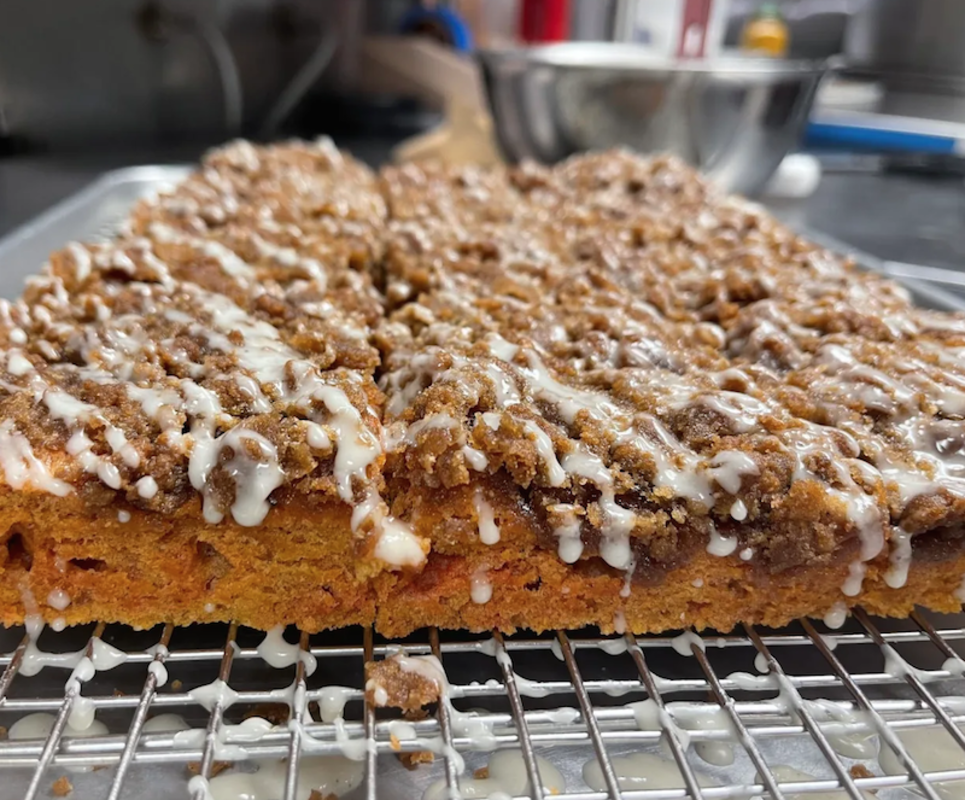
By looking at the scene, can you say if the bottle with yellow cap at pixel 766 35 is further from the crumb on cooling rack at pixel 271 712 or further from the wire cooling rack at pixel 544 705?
the crumb on cooling rack at pixel 271 712

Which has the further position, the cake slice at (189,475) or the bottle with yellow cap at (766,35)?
the bottle with yellow cap at (766,35)

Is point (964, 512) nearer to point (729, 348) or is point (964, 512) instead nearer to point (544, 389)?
point (729, 348)

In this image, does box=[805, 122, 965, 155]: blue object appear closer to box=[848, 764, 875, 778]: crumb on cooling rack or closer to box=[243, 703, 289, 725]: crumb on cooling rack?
box=[848, 764, 875, 778]: crumb on cooling rack

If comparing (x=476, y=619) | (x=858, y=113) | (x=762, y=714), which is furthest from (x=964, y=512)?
(x=858, y=113)

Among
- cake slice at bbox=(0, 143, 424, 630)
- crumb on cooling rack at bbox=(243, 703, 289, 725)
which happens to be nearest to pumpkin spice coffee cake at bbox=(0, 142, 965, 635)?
cake slice at bbox=(0, 143, 424, 630)

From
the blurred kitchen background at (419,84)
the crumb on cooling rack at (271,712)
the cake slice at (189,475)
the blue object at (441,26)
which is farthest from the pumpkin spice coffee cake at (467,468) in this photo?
the blue object at (441,26)

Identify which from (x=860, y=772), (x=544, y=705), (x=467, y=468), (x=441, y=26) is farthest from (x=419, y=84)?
(x=860, y=772)

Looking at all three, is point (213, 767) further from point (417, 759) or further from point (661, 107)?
point (661, 107)
